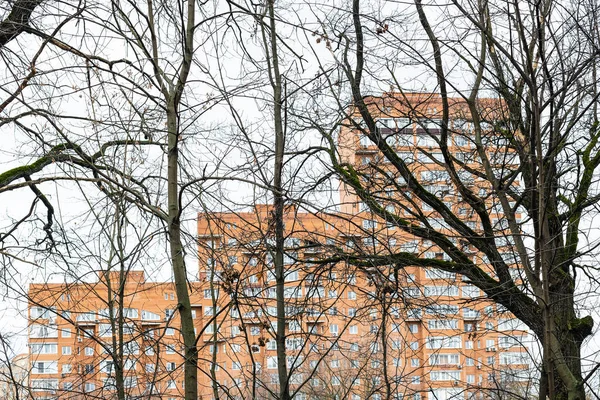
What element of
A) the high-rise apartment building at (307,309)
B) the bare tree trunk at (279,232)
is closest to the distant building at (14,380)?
the high-rise apartment building at (307,309)

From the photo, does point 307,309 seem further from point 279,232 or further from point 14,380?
point 14,380

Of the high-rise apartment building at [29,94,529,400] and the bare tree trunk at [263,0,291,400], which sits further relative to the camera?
the bare tree trunk at [263,0,291,400]

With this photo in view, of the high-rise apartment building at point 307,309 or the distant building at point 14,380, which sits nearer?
the high-rise apartment building at point 307,309

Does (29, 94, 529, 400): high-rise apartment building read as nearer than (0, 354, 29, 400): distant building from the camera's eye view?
Yes

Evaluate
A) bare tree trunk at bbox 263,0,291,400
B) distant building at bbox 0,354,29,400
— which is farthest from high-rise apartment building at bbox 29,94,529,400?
distant building at bbox 0,354,29,400

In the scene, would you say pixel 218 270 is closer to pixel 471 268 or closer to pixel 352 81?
pixel 352 81

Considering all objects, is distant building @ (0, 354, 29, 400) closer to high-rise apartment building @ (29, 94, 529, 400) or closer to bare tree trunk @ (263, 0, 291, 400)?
high-rise apartment building @ (29, 94, 529, 400)

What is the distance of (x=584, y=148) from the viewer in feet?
30.0

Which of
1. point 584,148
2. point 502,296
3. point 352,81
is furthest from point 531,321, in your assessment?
point 352,81

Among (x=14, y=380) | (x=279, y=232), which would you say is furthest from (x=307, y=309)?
(x=14, y=380)

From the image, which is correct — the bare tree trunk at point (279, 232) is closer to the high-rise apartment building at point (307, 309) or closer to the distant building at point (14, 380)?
the high-rise apartment building at point (307, 309)

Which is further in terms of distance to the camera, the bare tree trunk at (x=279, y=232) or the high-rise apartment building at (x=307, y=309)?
the bare tree trunk at (x=279, y=232)

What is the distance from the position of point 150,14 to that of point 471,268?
5.72 metres

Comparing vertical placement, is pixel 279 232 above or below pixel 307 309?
above
